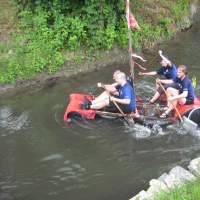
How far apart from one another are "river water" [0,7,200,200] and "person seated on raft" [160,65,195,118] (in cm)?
63

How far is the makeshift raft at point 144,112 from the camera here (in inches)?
259

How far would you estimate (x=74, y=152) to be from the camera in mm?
5859

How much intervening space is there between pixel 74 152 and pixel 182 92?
329 centimetres

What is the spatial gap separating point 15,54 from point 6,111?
2.90 meters

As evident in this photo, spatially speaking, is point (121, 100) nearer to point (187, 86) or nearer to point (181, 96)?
point (181, 96)

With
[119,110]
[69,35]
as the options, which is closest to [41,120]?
[119,110]

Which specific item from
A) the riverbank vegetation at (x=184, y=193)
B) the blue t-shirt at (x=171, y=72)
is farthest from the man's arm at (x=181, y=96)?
the riverbank vegetation at (x=184, y=193)

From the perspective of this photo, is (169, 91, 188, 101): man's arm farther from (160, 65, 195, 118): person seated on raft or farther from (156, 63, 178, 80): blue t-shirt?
(156, 63, 178, 80): blue t-shirt

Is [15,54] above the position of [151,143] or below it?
above

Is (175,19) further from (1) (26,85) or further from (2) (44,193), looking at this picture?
(2) (44,193)

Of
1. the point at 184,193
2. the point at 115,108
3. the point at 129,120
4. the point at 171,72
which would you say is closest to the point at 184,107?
the point at 171,72

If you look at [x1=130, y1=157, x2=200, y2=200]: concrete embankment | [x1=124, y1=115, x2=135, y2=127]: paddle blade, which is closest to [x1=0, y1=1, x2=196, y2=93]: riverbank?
[x1=124, y1=115, x2=135, y2=127]: paddle blade

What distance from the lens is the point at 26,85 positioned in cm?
911

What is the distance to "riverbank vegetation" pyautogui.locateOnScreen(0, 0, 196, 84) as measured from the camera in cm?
941
